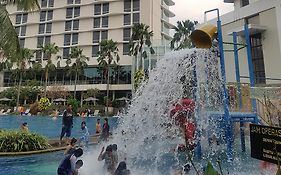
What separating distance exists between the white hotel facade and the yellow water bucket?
47.3m

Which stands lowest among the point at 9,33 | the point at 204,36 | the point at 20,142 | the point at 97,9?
the point at 20,142

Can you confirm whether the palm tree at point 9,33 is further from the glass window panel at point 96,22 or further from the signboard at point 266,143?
the glass window panel at point 96,22

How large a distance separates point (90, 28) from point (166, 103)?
56.8 meters

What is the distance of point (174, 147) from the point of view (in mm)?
10992

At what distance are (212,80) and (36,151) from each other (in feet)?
24.6

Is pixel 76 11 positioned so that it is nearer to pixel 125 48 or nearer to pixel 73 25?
pixel 73 25

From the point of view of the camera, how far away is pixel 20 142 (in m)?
11.3

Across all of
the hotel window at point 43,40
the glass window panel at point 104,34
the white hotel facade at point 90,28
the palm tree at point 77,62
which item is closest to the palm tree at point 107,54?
the white hotel facade at point 90,28

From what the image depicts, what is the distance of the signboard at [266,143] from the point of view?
3047 millimetres

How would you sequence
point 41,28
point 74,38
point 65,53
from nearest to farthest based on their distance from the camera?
1. point 65,53
2. point 74,38
3. point 41,28

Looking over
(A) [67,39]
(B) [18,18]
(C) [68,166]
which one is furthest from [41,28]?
(C) [68,166]

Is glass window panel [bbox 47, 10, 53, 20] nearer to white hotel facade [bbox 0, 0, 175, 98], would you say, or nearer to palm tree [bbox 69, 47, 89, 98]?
white hotel facade [bbox 0, 0, 175, 98]

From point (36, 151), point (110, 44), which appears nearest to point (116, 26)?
point (110, 44)

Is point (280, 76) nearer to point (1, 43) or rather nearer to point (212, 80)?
point (212, 80)
